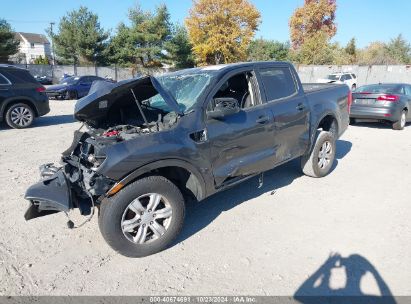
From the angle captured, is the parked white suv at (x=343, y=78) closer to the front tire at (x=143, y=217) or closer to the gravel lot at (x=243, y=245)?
the gravel lot at (x=243, y=245)

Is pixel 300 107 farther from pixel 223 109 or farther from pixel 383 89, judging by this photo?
pixel 383 89

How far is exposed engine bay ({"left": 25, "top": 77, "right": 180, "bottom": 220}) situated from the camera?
317 cm

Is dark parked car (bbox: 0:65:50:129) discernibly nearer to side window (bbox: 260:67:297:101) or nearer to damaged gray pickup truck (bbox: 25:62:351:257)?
damaged gray pickup truck (bbox: 25:62:351:257)

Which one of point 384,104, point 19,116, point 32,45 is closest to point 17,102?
point 19,116

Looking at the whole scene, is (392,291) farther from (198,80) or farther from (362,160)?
(362,160)

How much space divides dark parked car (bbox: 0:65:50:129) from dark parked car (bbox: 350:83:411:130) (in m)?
9.70

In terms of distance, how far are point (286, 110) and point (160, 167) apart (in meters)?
2.16

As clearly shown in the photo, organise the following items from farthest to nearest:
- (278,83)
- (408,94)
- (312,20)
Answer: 1. (312,20)
2. (408,94)
3. (278,83)

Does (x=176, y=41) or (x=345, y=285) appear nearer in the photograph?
(x=345, y=285)

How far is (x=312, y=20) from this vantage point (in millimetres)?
54312

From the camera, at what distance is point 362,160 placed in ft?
22.0

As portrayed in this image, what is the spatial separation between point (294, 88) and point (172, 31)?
134ft

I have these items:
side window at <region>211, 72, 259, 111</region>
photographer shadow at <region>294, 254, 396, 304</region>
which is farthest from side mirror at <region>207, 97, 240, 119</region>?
photographer shadow at <region>294, 254, 396, 304</region>

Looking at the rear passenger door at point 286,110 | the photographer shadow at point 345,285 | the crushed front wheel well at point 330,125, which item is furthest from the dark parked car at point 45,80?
the photographer shadow at point 345,285
